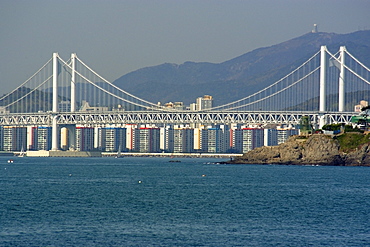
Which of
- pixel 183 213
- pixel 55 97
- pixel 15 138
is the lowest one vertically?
pixel 183 213

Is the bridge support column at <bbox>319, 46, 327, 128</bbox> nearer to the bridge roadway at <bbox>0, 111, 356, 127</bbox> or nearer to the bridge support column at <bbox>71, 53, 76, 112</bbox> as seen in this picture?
the bridge roadway at <bbox>0, 111, 356, 127</bbox>

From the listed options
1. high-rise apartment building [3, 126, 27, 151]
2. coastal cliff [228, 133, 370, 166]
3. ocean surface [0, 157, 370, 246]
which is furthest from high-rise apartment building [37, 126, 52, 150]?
ocean surface [0, 157, 370, 246]

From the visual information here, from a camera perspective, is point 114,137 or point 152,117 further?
point 114,137

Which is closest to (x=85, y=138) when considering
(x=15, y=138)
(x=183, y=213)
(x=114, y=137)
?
(x=114, y=137)


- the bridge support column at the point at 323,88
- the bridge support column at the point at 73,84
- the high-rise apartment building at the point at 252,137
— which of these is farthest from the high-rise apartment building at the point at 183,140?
the bridge support column at the point at 323,88

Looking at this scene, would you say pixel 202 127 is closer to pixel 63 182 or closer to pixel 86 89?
pixel 86 89

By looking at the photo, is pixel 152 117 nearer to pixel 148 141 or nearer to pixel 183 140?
pixel 183 140
